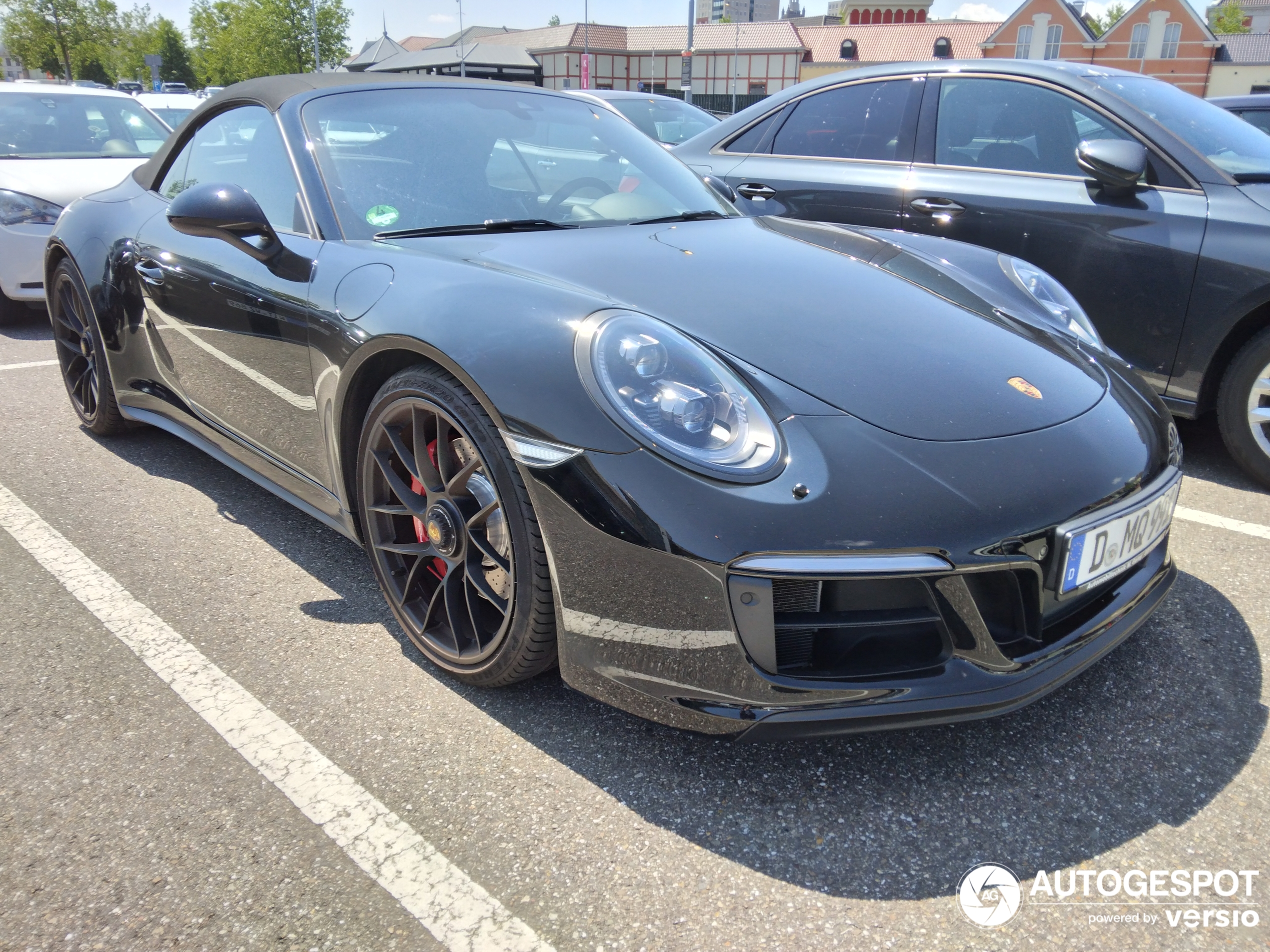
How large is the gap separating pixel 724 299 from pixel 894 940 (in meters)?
1.32

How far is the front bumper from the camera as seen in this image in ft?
19.0

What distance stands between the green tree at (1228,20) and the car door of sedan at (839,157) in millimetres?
94667

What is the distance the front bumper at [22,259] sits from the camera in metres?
5.79

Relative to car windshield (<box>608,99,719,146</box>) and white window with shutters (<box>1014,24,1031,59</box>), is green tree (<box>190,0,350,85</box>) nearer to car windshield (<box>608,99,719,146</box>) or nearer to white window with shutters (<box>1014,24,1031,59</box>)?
white window with shutters (<box>1014,24,1031,59</box>)

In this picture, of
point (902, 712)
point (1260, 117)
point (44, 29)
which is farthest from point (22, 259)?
point (44, 29)

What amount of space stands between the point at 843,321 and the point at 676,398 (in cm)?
56

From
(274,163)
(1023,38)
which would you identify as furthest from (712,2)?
(274,163)


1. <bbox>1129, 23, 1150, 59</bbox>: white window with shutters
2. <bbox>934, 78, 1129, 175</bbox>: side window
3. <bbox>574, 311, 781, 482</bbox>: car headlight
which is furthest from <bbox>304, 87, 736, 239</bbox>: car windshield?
<bbox>1129, 23, 1150, 59</bbox>: white window with shutters

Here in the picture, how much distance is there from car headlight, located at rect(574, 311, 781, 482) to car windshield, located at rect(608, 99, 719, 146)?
7386mm

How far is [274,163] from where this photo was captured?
8.73ft

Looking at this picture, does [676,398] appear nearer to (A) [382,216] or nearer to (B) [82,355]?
(A) [382,216]

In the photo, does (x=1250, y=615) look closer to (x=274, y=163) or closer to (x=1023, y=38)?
(x=274, y=163)

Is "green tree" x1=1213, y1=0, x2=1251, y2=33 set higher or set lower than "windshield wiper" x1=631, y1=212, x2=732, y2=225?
higher

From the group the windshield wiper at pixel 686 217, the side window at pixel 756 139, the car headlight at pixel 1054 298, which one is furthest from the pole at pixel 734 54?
the car headlight at pixel 1054 298
